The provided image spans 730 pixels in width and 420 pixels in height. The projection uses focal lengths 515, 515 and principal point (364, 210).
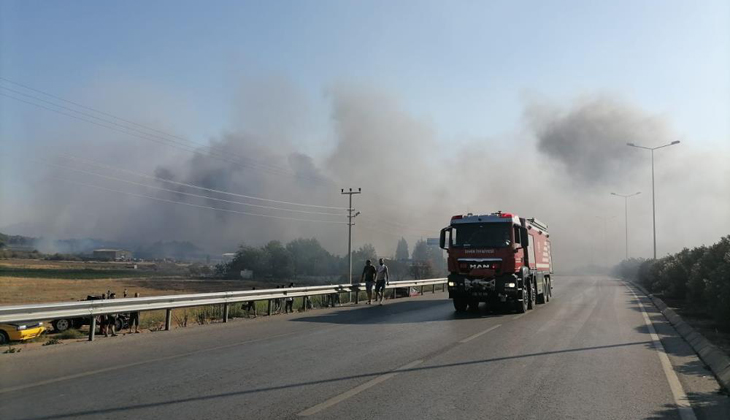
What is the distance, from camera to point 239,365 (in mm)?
8016

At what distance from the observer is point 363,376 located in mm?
7211

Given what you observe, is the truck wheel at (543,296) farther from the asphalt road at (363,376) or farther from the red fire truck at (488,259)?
the asphalt road at (363,376)

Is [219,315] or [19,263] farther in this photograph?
[19,263]

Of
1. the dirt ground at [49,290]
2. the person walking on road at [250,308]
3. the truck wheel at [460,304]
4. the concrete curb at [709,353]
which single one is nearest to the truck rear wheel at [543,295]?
the truck wheel at [460,304]

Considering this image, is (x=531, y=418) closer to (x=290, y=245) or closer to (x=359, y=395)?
(x=359, y=395)

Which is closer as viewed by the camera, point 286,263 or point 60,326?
point 60,326

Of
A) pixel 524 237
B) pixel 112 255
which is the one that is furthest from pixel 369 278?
pixel 112 255

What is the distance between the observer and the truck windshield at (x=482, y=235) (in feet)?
54.7

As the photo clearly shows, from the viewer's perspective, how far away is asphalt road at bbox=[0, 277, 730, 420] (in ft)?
18.3

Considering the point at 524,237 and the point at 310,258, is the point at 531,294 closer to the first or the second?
the point at 524,237

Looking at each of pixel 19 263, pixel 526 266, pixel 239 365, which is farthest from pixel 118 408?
pixel 19 263

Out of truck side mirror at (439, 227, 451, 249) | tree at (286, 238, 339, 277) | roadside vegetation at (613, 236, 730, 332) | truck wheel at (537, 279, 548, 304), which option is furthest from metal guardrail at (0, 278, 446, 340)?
tree at (286, 238, 339, 277)

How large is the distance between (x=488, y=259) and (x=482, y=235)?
88 cm

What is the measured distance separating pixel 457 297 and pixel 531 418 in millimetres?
11691
